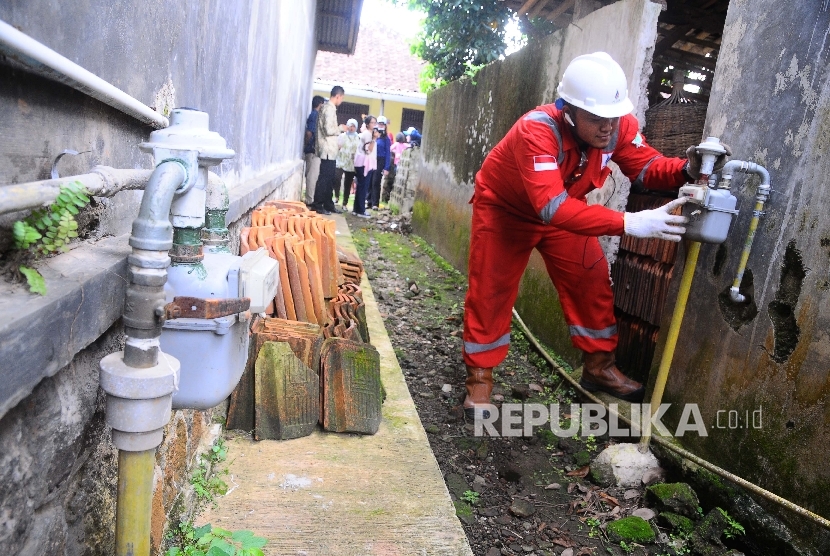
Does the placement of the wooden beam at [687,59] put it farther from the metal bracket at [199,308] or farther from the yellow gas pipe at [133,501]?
the yellow gas pipe at [133,501]

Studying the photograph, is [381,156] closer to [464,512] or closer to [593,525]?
[464,512]

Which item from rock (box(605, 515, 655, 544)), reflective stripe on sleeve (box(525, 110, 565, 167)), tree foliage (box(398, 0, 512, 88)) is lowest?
rock (box(605, 515, 655, 544))

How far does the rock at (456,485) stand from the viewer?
3.03 meters

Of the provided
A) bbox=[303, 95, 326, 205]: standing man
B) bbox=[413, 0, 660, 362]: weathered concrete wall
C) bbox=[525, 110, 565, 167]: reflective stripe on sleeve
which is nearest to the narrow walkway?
bbox=[525, 110, 565, 167]: reflective stripe on sleeve

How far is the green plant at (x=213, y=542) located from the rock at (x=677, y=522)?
193cm

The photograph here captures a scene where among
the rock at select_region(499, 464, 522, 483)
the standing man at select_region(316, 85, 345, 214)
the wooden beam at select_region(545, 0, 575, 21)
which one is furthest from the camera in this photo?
the standing man at select_region(316, 85, 345, 214)

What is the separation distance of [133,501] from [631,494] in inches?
103

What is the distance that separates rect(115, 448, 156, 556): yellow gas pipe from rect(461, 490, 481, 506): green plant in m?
2.10

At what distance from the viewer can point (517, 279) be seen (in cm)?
373

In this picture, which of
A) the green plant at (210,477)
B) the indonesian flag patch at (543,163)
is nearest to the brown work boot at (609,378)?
the indonesian flag patch at (543,163)

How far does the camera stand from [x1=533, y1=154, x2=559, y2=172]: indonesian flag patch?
9.94 ft

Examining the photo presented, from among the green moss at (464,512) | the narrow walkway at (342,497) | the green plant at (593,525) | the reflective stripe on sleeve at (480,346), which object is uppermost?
the reflective stripe on sleeve at (480,346)

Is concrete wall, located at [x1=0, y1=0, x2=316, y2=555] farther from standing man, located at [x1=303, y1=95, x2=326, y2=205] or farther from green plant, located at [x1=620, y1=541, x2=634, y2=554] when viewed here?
standing man, located at [x1=303, y1=95, x2=326, y2=205]

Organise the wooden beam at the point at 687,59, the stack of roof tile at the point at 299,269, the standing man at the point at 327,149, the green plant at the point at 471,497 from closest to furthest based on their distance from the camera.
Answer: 1. the green plant at the point at 471,497
2. the stack of roof tile at the point at 299,269
3. the wooden beam at the point at 687,59
4. the standing man at the point at 327,149
